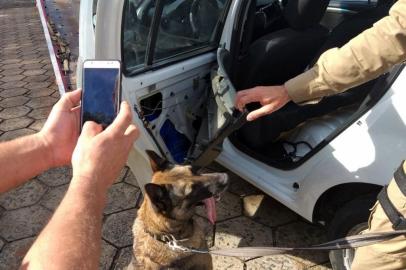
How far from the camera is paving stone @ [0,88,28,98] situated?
17.1 feet

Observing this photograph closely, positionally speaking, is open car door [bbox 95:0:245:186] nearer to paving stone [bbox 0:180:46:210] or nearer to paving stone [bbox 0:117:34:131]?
paving stone [bbox 0:180:46:210]

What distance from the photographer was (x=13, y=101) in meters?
4.99

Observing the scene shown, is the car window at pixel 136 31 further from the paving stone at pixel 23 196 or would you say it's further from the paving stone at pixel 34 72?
the paving stone at pixel 34 72

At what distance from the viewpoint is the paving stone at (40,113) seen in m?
4.48

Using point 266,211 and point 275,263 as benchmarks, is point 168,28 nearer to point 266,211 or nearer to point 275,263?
point 266,211

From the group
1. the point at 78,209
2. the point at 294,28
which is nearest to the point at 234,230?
the point at 294,28

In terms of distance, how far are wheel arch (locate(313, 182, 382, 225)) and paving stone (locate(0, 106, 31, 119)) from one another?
357 centimetres

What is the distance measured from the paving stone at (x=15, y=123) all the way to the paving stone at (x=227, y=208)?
2402 millimetres

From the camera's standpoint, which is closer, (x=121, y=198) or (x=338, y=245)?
(x=338, y=245)

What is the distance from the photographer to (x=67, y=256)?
933mm

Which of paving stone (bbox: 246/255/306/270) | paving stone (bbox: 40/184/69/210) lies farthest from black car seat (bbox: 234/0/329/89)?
paving stone (bbox: 40/184/69/210)

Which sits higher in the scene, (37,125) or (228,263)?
(228,263)

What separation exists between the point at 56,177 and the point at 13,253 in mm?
852

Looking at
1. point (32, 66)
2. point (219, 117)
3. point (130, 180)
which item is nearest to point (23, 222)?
point (130, 180)
